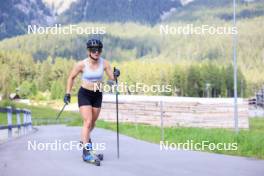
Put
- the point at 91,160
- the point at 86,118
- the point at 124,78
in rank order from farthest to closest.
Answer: the point at 124,78, the point at 86,118, the point at 91,160

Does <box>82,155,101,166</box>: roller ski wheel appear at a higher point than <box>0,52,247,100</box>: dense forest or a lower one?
lower

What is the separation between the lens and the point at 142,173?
7.39 metres

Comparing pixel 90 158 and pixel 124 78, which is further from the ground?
pixel 124 78

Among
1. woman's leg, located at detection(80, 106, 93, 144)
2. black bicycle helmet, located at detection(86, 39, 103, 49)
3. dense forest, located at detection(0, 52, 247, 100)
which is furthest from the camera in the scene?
dense forest, located at detection(0, 52, 247, 100)

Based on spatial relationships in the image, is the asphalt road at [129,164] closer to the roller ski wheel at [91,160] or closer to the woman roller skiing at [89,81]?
the roller ski wheel at [91,160]

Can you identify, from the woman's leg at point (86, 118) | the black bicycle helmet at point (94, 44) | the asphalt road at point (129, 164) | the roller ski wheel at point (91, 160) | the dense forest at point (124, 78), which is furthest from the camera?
the dense forest at point (124, 78)

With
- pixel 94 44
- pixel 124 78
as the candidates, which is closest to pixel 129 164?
pixel 94 44

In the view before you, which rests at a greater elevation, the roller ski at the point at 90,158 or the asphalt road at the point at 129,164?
the roller ski at the point at 90,158

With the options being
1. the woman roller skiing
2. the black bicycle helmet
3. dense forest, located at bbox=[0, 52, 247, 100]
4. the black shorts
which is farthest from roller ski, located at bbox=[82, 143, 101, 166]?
dense forest, located at bbox=[0, 52, 247, 100]

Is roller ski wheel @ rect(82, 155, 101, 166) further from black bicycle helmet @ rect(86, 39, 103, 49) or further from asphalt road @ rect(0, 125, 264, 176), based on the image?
black bicycle helmet @ rect(86, 39, 103, 49)

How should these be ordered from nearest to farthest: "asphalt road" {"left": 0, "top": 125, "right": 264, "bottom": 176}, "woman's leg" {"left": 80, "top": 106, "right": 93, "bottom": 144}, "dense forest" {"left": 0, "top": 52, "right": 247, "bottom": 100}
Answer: "asphalt road" {"left": 0, "top": 125, "right": 264, "bottom": 176}
"woman's leg" {"left": 80, "top": 106, "right": 93, "bottom": 144}
"dense forest" {"left": 0, "top": 52, "right": 247, "bottom": 100}

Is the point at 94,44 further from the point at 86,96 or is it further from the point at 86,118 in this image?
the point at 86,118

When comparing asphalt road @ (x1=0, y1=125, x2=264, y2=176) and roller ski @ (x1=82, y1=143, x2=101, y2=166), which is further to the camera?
roller ski @ (x1=82, y1=143, x2=101, y2=166)

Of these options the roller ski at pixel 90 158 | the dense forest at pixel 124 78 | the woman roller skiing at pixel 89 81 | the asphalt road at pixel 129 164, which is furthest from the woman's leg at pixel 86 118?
the dense forest at pixel 124 78
